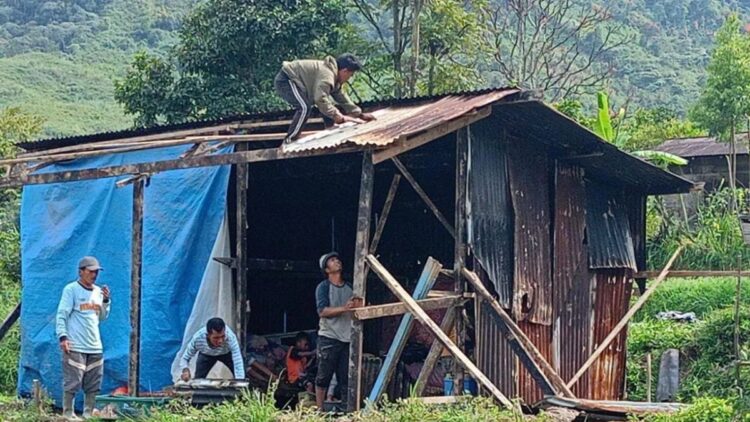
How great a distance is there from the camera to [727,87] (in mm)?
20906

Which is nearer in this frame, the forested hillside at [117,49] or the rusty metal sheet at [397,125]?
the rusty metal sheet at [397,125]

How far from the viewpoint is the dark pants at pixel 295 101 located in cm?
970

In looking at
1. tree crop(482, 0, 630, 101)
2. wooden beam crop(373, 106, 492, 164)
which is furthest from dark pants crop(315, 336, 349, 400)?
tree crop(482, 0, 630, 101)

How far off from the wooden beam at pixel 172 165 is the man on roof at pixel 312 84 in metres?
0.31

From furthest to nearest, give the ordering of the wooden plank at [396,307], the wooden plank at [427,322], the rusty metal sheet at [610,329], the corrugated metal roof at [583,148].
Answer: the rusty metal sheet at [610,329] < the corrugated metal roof at [583,148] < the wooden plank at [396,307] < the wooden plank at [427,322]

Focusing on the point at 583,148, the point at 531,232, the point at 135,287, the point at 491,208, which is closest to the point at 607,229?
the point at 583,148

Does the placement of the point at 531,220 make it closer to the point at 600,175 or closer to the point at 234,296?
the point at 600,175

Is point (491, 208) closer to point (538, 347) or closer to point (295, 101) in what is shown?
point (538, 347)

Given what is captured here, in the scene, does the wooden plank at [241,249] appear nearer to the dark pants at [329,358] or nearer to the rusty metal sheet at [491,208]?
the dark pants at [329,358]

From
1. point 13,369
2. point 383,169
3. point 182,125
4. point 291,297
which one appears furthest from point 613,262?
point 13,369

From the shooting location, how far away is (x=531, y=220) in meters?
11.3

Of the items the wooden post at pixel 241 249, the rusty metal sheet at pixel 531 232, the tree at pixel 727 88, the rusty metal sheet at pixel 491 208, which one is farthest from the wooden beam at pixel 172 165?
the tree at pixel 727 88

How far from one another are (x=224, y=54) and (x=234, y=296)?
8488 millimetres

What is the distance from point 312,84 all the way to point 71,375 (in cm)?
341
